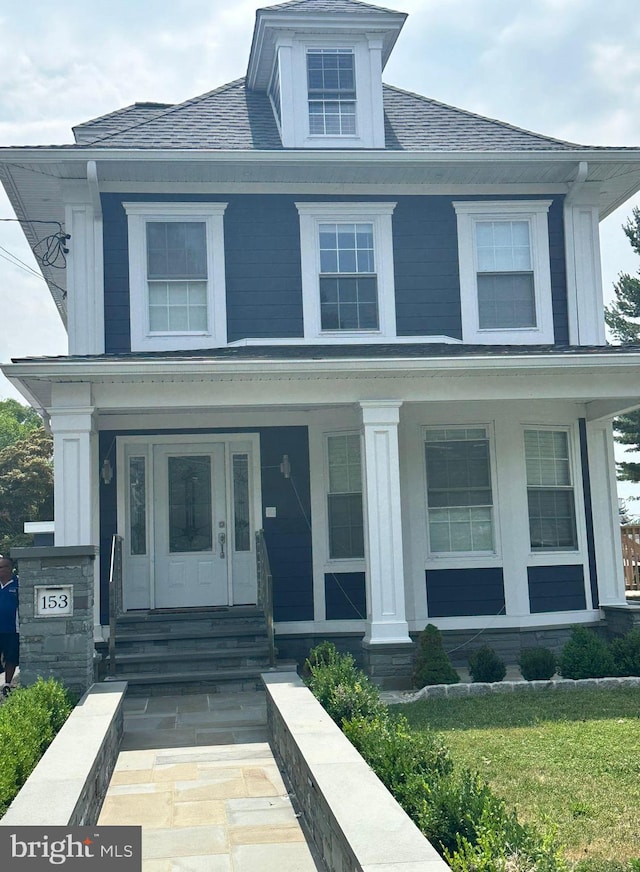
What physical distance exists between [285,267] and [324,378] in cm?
214

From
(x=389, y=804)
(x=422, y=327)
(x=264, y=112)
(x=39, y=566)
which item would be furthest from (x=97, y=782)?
(x=264, y=112)

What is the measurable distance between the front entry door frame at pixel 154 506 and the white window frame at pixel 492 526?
6.71 feet

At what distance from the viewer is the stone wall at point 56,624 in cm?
786

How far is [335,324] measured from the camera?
11336 mm

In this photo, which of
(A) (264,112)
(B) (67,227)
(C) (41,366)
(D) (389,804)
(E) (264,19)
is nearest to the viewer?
(D) (389,804)

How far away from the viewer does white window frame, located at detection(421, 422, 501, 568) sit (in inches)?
439

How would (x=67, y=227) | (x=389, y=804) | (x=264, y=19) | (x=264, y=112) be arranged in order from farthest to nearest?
(x=264, y=112) → (x=264, y=19) → (x=67, y=227) → (x=389, y=804)

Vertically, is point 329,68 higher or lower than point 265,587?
higher

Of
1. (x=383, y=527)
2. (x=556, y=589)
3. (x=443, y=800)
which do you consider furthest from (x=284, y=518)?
(x=443, y=800)

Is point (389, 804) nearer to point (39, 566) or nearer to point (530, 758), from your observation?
point (530, 758)

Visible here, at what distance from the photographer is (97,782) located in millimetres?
5609

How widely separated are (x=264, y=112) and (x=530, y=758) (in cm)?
935

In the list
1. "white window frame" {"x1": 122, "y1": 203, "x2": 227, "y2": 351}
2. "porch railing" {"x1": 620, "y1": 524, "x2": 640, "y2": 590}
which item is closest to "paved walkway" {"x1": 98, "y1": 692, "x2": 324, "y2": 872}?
"white window frame" {"x1": 122, "y1": 203, "x2": 227, "y2": 351}

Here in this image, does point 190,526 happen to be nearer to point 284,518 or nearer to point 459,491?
point 284,518
